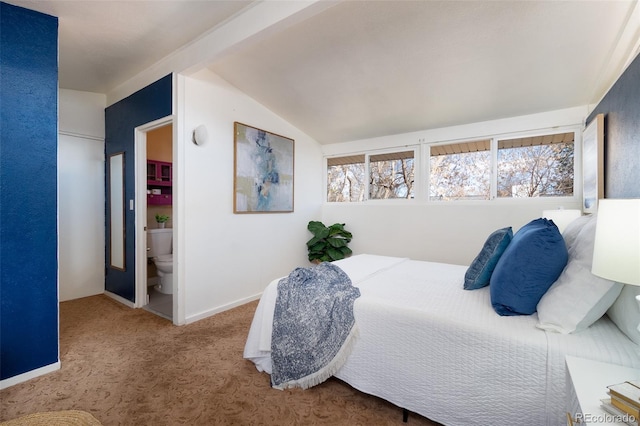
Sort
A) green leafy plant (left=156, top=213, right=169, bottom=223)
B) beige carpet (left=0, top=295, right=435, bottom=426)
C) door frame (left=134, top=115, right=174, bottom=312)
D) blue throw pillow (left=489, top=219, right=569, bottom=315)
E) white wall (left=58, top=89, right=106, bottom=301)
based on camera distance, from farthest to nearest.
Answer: green leafy plant (left=156, top=213, right=169, bottom=223), white wall (left=58, top=89, right=106, bottom=301), door frame (left=134, top=115, right=174, bottom=312), beige carpet (left=0, top=295, right=435, bottom=426), blue throw pillow (left=489, top=219, right=569, bottom=315)

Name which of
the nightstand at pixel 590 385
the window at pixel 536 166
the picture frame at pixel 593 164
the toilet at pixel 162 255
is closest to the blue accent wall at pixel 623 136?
the picture frame at pixel 593 164

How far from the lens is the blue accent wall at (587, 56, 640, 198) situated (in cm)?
165

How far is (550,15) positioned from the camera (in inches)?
76.6

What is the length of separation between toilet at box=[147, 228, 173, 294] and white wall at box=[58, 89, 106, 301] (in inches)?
22.7

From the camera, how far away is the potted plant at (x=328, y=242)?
168 inches

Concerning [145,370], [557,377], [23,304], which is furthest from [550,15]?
[23,304]

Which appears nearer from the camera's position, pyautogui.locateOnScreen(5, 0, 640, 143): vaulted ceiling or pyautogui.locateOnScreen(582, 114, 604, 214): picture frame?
pyautogui.locateOnScreen(5, 0, 640, 143): vaulted ceiling

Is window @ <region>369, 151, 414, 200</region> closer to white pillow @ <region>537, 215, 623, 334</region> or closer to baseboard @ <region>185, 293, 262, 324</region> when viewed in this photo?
baseboard @ <region>185, 293, 262, 324</region>

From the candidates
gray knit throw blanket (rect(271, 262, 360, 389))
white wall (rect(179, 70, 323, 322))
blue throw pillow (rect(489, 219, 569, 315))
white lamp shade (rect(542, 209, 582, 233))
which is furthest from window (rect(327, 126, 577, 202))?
gray knit throw blanket (rect(271, 262, 360, 389))

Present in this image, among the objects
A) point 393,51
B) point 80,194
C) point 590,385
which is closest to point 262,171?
point 393,51

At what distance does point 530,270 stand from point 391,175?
2850mm

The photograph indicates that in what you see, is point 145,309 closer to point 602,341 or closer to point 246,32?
point 246,32

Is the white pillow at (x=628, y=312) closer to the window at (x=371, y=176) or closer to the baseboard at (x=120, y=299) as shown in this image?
the window at (x=371, y=176)

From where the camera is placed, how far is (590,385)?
895mm
